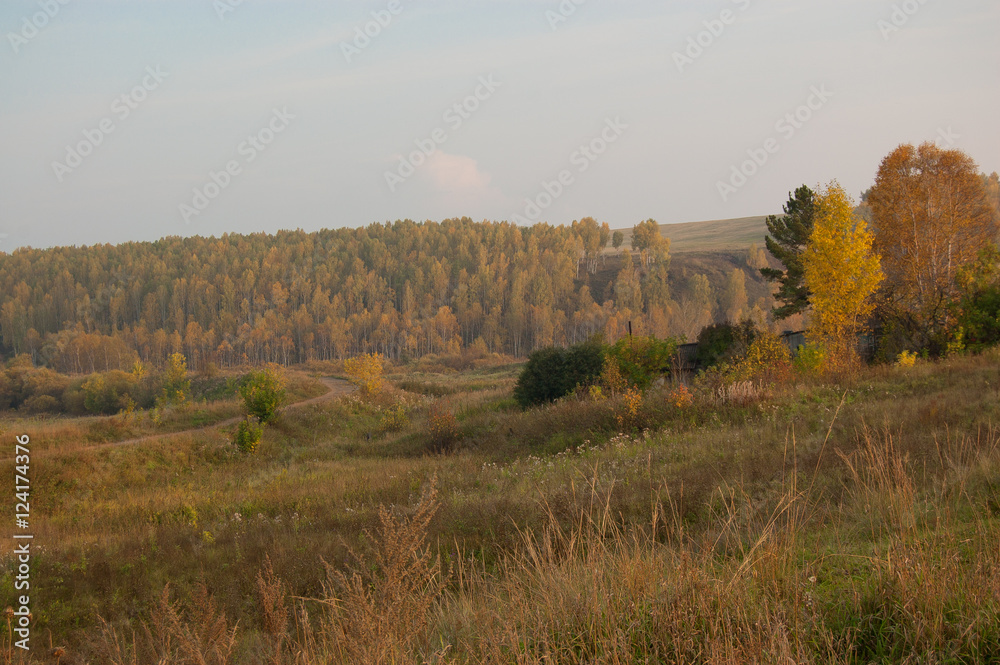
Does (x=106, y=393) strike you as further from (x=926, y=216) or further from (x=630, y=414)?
(x=926, y=216)

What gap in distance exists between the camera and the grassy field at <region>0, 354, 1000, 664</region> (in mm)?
2812

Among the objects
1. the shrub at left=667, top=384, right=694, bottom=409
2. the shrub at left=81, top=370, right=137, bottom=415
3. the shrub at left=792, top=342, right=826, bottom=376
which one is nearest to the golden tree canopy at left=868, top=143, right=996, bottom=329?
the shrub at left=792, top=342, right=826, bottom=376

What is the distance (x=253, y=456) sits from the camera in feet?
73.9

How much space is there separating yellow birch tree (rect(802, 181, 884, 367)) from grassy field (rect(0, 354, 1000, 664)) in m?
4.80

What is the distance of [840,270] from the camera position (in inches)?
874

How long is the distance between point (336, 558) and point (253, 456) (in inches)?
641

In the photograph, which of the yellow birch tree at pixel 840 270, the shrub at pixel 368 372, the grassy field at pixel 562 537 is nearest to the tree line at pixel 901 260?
the yellow birch tree at pixel 840 270

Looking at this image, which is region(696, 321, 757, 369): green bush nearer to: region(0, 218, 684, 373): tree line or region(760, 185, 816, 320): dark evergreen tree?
region(760, 185, 816, 320): dark evergreen tree

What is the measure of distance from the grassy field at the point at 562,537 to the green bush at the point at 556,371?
4.85 metres

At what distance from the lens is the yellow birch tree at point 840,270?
2205 centimetres

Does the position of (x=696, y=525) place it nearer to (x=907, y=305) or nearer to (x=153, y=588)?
(x=153, y=588)

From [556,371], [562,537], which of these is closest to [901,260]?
[556,371]

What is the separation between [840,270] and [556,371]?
11.5 metres

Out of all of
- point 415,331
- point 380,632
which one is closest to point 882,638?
point 380,632
